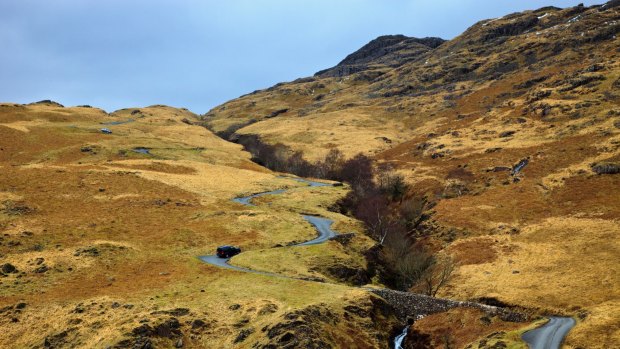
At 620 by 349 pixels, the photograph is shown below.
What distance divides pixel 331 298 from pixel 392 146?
133 metres

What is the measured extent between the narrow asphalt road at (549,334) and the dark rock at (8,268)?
163 ft

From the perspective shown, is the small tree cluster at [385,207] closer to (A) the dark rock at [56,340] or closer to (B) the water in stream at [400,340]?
(B) the water in stream at [400,340]

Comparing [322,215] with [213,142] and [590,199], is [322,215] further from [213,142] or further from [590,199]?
[213,142]

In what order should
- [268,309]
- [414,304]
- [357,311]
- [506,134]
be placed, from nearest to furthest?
1. [268,309]
2. [357,311]
3. [414,304]
4. [506,134]

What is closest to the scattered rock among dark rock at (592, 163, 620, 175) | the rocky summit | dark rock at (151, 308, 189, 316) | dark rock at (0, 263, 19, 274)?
the rocky summit

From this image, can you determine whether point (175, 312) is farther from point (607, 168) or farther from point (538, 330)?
point (607, 168)

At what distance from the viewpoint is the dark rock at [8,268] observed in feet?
147

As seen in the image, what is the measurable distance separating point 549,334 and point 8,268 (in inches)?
2085

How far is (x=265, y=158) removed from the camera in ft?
544

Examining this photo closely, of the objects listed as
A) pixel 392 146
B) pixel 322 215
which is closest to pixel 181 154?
pixel 322 215

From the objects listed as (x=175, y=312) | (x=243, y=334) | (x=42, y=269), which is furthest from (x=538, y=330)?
(x=42, y=269)

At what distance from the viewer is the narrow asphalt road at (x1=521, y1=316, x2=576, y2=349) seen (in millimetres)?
33188

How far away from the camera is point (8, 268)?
148 feet

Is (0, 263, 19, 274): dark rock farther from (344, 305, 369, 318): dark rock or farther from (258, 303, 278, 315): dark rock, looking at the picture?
(344, 305, 369, 318): dark rock
